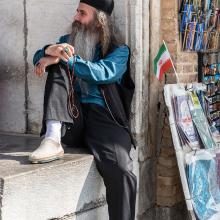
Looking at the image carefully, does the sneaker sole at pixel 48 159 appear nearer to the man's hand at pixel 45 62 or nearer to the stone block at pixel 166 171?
the man's hand at pixel 45 62

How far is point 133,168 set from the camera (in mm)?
5012

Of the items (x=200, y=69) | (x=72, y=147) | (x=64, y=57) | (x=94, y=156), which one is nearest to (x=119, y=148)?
(x=94, y=156)

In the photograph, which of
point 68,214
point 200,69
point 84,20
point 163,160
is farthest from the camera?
point 200,69

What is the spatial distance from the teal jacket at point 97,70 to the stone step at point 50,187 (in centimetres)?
44

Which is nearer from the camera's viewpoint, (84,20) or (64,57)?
(64,57)

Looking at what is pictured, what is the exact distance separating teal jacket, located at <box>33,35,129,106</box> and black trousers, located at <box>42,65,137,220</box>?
0.42 feet

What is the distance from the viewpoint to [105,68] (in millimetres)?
4520

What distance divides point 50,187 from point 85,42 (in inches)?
47.4

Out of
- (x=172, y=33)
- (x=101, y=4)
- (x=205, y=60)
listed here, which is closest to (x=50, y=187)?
(x=101, y=4)

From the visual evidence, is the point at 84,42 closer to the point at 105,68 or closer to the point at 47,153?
the point at 105,68

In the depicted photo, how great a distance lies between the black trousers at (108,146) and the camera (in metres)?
4.44

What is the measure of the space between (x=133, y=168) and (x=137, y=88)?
0.65 meters

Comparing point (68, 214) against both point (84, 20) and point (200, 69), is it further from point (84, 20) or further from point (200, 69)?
point (200, 69)

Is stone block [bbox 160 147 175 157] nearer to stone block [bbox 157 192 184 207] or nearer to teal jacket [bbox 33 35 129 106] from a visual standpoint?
stone block [bbox 157 192 184 207]
